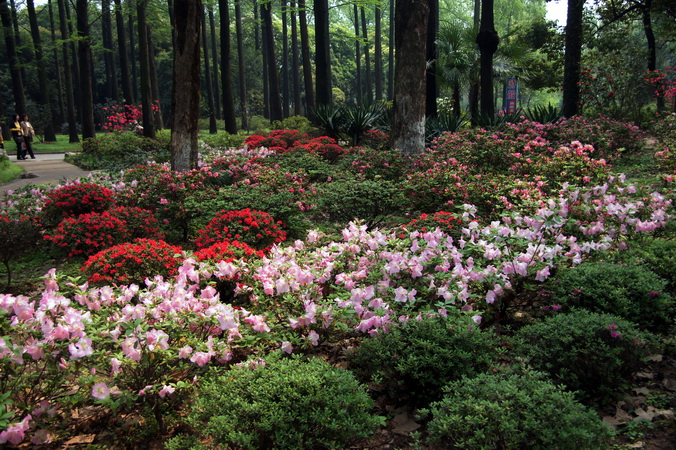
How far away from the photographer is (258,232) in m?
5.74

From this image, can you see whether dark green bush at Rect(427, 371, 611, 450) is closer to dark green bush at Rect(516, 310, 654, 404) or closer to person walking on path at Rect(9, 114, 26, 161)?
dark green bush at Rect(516, 310, 654, 404)

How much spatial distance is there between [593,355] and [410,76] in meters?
7.05

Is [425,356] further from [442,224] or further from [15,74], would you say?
[15,74]

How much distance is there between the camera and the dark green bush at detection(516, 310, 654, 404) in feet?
8.61

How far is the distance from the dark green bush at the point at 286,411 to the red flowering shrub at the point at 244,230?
10.2 ft

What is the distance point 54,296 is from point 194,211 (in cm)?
403

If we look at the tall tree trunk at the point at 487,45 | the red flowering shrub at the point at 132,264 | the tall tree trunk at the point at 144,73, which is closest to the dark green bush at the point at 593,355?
the red flowering shrub at the point at 132,264

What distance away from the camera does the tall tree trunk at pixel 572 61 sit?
40.9 ft

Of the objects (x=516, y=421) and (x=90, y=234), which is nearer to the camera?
(x=516, y=421)

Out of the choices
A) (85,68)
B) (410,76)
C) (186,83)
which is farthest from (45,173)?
(410,76)

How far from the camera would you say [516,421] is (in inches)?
81.1

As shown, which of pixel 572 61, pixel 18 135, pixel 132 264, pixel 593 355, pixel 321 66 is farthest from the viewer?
pixel 18 135

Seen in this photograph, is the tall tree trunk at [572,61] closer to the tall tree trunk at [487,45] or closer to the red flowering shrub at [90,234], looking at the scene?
the tall tree trunk at [487,45]

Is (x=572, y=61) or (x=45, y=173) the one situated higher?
(x=572, y=61)
